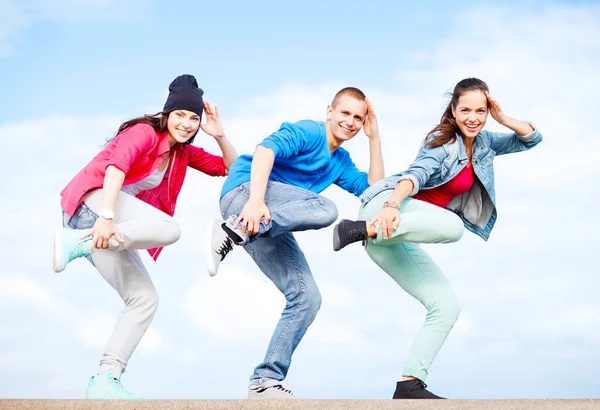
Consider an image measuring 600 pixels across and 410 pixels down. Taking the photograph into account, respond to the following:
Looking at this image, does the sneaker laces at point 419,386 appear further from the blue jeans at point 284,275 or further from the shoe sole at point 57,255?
the shoe sole at point 57,255

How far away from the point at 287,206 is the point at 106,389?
1699mm

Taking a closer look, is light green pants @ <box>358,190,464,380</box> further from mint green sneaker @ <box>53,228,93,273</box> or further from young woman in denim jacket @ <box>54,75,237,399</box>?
mint green sneaker @ <box>53,228,93,273</box>

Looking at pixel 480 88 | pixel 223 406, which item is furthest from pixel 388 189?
pixel 223 406

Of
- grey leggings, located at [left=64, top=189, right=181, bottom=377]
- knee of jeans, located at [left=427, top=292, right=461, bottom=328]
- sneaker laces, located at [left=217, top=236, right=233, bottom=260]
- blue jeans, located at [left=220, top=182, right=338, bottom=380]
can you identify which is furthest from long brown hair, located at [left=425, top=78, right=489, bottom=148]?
grey leggings, located at [left=64, top=189, right=181, bottom=377]

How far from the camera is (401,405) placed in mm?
4566

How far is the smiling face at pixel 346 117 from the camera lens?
5.52 metres

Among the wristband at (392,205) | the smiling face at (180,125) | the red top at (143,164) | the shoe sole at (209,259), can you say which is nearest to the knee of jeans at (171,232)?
the shoe sole at (209,259)

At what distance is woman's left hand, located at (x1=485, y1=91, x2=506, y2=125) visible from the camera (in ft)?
18.3

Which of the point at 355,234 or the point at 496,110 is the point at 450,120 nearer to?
the point at 496,110

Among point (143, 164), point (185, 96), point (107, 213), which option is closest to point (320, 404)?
point (107, 213)

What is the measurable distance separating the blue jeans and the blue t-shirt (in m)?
0.19

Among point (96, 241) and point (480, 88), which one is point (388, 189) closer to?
point (480, 88)

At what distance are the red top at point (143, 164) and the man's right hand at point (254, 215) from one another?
836mm

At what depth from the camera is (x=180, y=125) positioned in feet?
18.3
